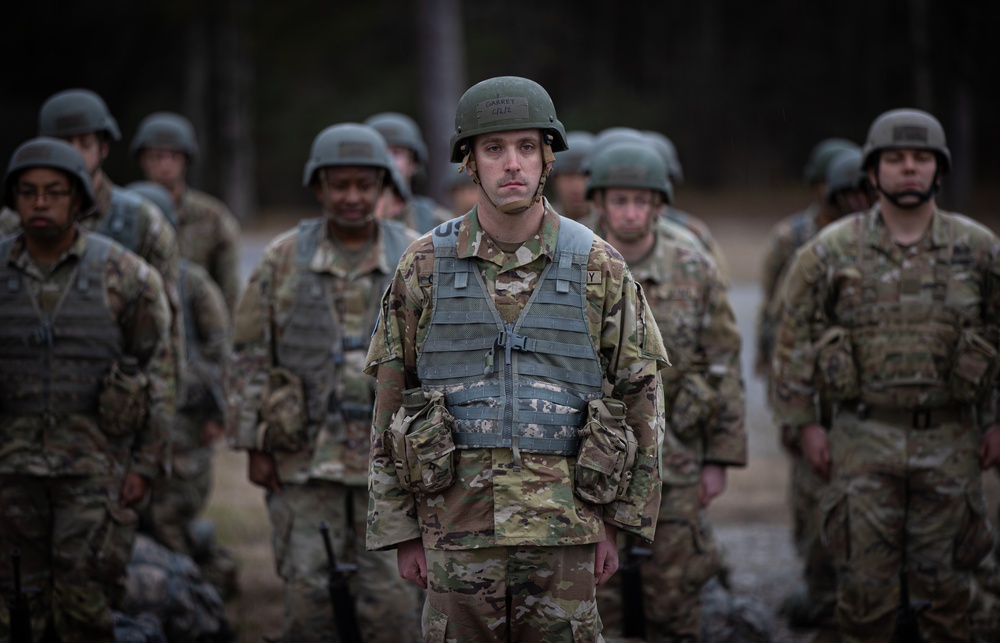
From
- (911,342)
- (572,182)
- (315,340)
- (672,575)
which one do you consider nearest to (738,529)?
(572,182)

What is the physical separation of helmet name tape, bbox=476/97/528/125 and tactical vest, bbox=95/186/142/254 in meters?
3.69

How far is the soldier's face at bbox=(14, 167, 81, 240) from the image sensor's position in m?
6.09

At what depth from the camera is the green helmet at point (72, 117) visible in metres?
7.86

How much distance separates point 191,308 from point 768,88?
29.8m

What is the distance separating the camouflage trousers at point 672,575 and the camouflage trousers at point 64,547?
264 centimetres

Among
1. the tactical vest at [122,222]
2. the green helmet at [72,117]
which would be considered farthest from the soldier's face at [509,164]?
the green helmet at [72,117]

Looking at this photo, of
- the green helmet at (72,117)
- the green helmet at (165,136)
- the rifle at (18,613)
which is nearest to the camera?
the rifle at (18,613)

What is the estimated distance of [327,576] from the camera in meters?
6.20

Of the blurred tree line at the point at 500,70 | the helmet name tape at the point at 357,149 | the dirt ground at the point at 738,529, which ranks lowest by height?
the dirt ground at the point at 738,529

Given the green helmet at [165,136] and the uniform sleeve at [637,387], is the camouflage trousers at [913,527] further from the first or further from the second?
the green helmet at [165,136]

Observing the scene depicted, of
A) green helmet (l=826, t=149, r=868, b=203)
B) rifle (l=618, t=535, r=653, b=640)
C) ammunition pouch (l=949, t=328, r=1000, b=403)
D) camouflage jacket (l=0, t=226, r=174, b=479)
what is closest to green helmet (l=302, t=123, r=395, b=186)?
camouflage jacket (l=0, t=226, r=174, b=479)

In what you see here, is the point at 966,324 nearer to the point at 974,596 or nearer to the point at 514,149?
the point at 974,596

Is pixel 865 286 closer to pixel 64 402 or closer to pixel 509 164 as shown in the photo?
pixel 509 164

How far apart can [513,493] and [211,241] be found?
690 centimetres
